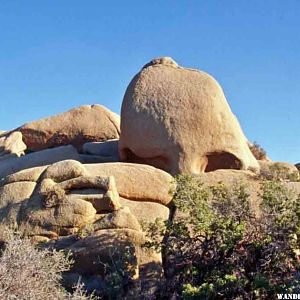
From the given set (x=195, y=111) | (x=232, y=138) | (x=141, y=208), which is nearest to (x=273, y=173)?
(x=232, y=138)

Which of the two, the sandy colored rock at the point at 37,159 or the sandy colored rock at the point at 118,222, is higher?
the sandy colored rock at the point at 37,159

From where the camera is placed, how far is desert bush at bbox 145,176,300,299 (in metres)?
8.57

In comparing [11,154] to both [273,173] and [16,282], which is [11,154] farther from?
[16,282]

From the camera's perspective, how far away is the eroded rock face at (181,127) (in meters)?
15.1

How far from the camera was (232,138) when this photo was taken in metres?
15.7

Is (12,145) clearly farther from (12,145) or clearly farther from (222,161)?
(222,161)

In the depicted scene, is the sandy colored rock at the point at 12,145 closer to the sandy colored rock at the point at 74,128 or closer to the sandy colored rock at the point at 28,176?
the sandy colored rock at the point at 74,128

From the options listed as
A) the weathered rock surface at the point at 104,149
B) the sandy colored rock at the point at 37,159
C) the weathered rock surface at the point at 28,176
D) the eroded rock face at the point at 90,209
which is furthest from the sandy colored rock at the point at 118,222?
the weathered rock surface at the point at 104,149

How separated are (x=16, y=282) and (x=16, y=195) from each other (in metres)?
5.28

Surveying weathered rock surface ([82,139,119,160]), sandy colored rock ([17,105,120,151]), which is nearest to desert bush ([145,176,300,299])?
weathered rock surface ([82,139,119,160])

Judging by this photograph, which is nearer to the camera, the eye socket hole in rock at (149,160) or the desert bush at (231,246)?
the desert bush at (231,246)

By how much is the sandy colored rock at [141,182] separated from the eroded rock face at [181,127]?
78.3 inches

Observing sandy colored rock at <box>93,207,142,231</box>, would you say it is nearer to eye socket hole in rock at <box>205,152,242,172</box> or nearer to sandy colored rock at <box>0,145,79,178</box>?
eye socket hole in rock at <box>205,152,242,172</box>

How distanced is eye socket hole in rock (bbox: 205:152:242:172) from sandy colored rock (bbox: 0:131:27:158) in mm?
7980
